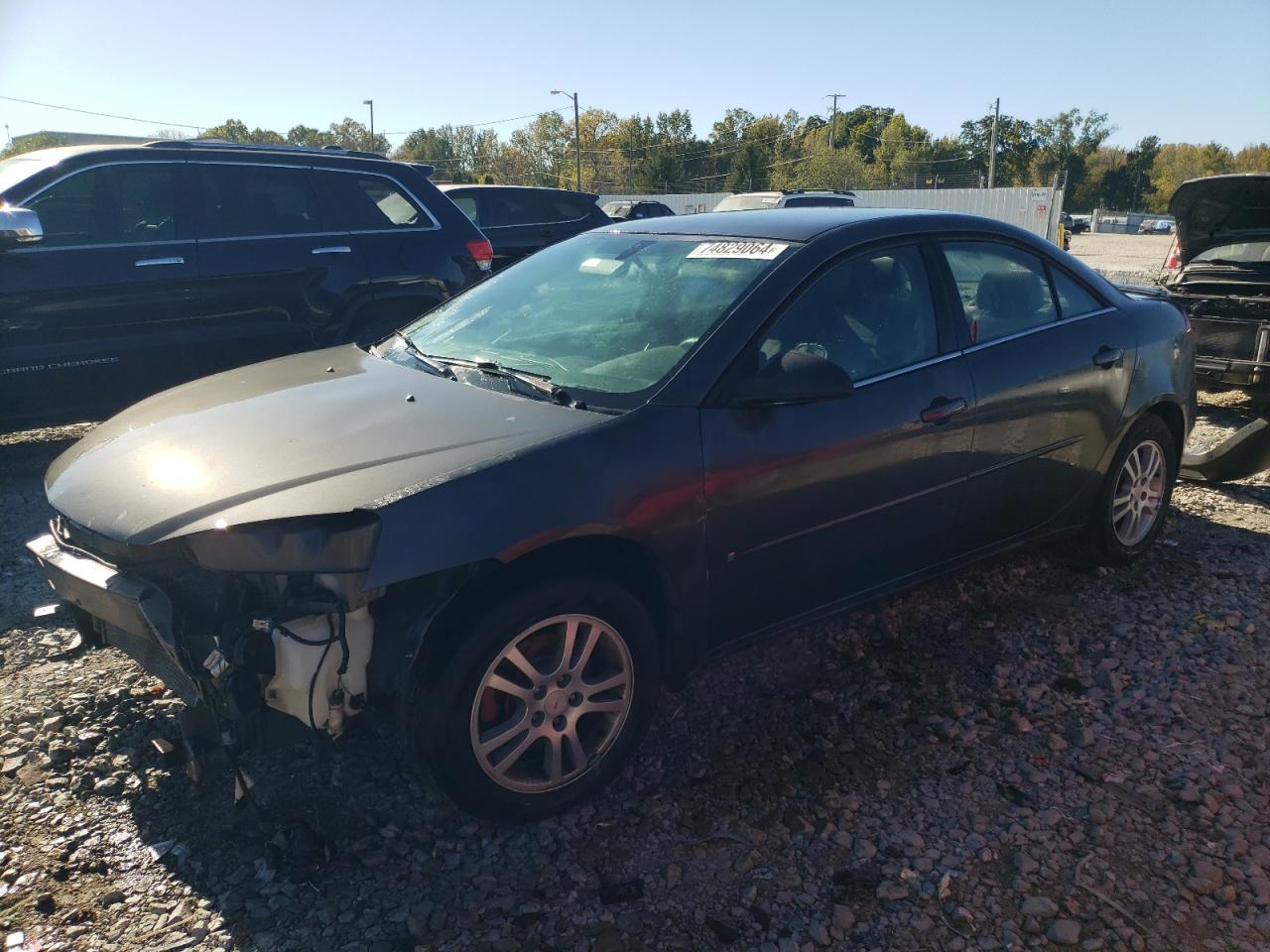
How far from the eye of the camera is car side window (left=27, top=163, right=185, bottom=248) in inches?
224

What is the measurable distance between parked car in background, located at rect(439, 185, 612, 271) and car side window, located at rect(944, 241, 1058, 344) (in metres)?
8.50

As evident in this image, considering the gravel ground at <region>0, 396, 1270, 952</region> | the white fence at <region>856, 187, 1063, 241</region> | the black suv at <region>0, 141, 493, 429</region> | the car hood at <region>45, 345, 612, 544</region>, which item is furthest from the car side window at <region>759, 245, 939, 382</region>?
the white fence at <region>856, 187, 1063, 241</region>

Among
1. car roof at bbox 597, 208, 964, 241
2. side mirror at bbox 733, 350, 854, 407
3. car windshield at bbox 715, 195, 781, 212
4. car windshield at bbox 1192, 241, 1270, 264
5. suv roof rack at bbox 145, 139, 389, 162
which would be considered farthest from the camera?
car windshield at bbox 715, 195, 781, 212

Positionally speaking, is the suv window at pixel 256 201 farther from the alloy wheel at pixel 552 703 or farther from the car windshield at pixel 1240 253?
the car windshield at pixel 1240 253

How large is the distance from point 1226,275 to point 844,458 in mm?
6450

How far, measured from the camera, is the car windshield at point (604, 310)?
307 centimetres

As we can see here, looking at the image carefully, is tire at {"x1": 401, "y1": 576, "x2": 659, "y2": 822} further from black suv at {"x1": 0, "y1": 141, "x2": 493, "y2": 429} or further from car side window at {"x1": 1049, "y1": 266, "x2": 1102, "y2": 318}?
black suv at {"x1": 0, "y1": 141, "x2": 493, "y2": 429}

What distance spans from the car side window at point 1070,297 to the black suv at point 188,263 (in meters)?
3.61

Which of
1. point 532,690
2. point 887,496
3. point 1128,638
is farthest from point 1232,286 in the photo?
point 532,690

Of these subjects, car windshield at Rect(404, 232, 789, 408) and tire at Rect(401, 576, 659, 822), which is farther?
car windshield at Rect(404, 232, 789, 408)

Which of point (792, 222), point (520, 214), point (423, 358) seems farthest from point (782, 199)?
point (423, 358)

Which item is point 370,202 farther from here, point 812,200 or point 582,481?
point 812,200

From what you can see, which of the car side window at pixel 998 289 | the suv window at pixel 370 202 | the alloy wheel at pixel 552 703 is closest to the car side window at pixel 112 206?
the suv window at pixel 370 202

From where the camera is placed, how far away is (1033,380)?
381 cm
